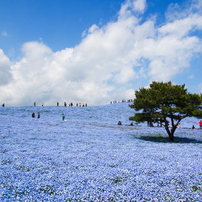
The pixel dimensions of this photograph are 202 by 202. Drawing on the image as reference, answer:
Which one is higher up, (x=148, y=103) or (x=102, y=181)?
(x=148, y=103)

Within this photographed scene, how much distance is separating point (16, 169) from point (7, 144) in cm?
621

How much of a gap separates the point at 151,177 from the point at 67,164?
477 cm

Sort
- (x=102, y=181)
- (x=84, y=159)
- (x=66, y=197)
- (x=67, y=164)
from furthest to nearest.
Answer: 1. (x=84, y=159)
2. (x=67, y=164)
3. (x=102, y=181)
4. (x=66, y=197)

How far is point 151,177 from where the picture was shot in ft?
27.0

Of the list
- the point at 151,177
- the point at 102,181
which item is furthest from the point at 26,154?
the point at 151,177

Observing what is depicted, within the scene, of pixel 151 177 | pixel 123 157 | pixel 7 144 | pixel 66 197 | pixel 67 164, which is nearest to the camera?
pixel 66 197

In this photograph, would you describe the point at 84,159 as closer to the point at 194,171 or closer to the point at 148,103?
the point at 194,171

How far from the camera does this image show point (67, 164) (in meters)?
9.88

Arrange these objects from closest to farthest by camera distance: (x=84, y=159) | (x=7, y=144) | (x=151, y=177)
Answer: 1. (x=151, y=177)
2. (x=84, y=159)
3. (x=7, y=144)

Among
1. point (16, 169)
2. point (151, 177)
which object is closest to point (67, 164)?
point (16, 169)

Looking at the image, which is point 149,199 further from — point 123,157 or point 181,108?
point 181,108

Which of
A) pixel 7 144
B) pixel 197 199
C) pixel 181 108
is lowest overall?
pixel 197 199

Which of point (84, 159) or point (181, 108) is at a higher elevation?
point (181, 108)

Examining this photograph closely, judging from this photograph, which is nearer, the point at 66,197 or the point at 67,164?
the point at 66,197
